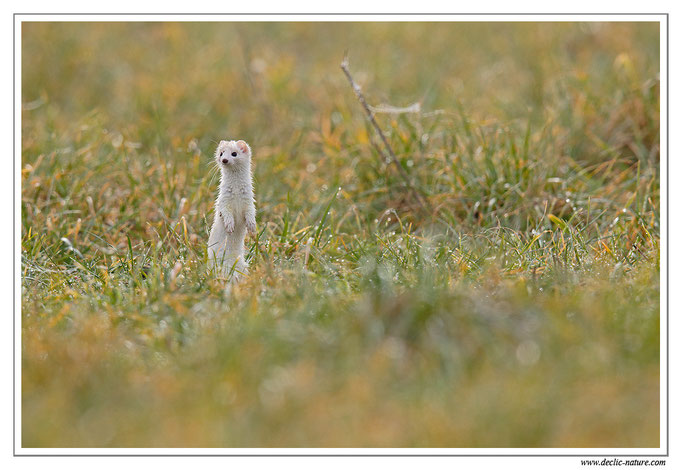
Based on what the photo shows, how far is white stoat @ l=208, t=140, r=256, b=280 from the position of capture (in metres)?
4.39

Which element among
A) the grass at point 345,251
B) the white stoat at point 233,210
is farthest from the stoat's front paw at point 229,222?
the grass at point 345,251

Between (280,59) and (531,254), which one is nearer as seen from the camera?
(531,254)

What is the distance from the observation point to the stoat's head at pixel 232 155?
4.37 m

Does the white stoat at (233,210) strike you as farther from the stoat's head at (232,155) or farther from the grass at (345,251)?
the grass at (345,251)

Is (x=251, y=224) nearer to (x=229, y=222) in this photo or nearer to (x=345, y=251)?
(x=229, y=222)

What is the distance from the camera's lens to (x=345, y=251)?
16.2 ft

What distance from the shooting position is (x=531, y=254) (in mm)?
4750

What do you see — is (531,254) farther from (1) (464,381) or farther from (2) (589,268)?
(1) (464,381)

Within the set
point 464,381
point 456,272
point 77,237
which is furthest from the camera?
point 77,237

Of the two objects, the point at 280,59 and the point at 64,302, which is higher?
the point at 280,59

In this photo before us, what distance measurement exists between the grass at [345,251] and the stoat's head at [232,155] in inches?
20.8

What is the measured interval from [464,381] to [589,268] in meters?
1.36
